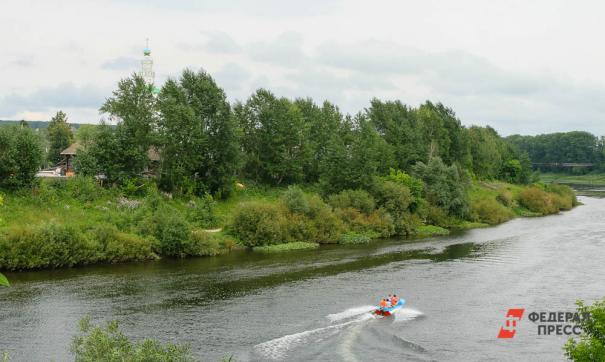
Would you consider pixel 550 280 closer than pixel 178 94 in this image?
Yes

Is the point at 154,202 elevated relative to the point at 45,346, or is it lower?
elevated

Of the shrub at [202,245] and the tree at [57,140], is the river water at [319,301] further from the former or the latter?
the tree at [57,140]

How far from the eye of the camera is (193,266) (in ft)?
193

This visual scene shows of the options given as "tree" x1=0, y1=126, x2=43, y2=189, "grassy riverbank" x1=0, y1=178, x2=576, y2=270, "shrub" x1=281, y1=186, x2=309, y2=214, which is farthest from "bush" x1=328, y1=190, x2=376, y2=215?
"tree" x1=0, y1=126, x2=43, y2=189

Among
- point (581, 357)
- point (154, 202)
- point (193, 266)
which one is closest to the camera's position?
point (581, 357)

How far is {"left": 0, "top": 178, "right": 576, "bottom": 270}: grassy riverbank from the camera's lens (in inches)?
2202

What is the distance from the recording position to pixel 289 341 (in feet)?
119

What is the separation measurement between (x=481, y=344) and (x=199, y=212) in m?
44.0

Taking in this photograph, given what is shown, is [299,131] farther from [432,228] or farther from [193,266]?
[193,266]

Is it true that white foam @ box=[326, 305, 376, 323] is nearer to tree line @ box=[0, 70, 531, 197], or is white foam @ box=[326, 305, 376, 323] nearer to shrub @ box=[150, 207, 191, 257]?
shrub @ box=[150, 207, 191, 257]

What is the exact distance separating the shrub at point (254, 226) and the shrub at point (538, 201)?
226 feet

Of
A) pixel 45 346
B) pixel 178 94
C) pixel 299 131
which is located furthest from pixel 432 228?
pixel 45 346

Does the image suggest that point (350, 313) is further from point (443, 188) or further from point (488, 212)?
point (488, 212)

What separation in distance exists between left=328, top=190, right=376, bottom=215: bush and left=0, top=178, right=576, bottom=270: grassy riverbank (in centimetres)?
14
